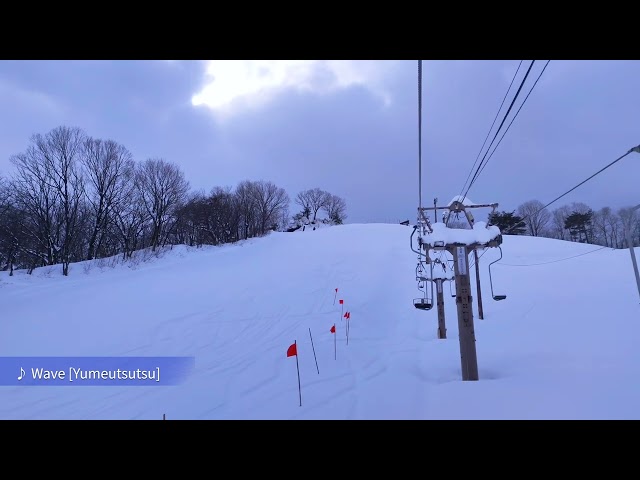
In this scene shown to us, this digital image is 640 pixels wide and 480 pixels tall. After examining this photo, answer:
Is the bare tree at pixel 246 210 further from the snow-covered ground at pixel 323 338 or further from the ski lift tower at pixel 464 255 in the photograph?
the ski lift tower at pixel 464 255

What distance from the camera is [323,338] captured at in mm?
12117

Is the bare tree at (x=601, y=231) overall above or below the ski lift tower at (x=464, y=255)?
above

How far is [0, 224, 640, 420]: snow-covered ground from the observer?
5902 mm

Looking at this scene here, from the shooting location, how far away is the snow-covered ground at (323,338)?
232 inches

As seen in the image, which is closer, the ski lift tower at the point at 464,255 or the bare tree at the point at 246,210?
the ski lift tower at the point at 464,255

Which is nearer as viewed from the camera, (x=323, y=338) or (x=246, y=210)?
(x=323, y=338)

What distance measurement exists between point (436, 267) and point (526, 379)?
321 inches

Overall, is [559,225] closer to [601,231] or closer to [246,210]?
[601,231]

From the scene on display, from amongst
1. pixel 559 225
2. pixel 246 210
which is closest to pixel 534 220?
pixel 559 225

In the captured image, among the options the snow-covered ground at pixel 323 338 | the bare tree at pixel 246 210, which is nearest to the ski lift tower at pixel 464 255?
the snow-covered ground at pixel 323 338

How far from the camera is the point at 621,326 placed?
11680 mm
